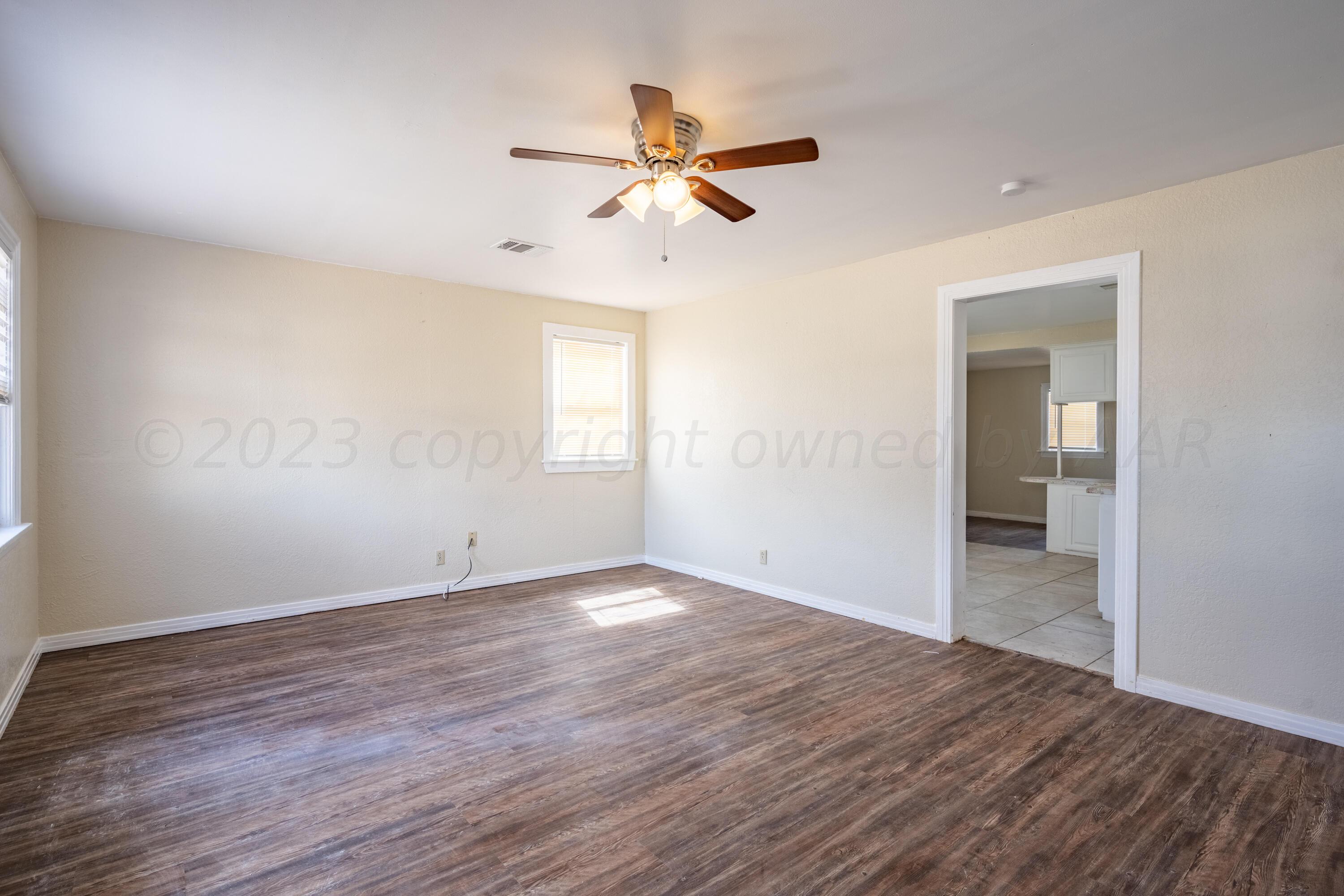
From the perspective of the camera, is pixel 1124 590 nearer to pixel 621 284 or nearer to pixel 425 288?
pixel 621 284

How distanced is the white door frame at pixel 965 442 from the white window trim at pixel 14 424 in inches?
199

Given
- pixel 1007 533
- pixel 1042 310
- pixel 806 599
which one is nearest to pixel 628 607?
pixel 806 599

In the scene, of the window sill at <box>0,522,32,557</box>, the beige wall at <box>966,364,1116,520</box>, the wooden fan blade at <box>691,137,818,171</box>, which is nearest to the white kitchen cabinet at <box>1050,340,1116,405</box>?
the beige wall at <box>966,364,1116,520</box>

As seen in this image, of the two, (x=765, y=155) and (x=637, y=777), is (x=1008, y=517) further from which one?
(x=765, y=155)

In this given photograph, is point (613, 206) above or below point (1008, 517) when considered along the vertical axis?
above

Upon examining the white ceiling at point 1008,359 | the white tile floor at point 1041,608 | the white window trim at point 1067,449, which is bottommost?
the white tile floor at point 1041,608

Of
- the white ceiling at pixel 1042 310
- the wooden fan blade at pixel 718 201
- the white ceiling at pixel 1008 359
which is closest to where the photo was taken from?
the wooden fan blade at pixel 718 201

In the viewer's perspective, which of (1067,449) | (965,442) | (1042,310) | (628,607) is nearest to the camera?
(965,442)

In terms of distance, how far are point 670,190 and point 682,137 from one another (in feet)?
0.92

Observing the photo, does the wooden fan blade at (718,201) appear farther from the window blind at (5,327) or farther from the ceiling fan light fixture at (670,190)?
the window blind at (5,327)

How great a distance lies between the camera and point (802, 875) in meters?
1.92

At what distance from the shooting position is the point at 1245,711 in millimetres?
2967

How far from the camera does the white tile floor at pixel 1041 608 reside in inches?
157

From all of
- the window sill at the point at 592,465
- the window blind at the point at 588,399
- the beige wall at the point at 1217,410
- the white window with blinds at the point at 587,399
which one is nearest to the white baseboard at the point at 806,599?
the beige wall at the point at 1217,410
